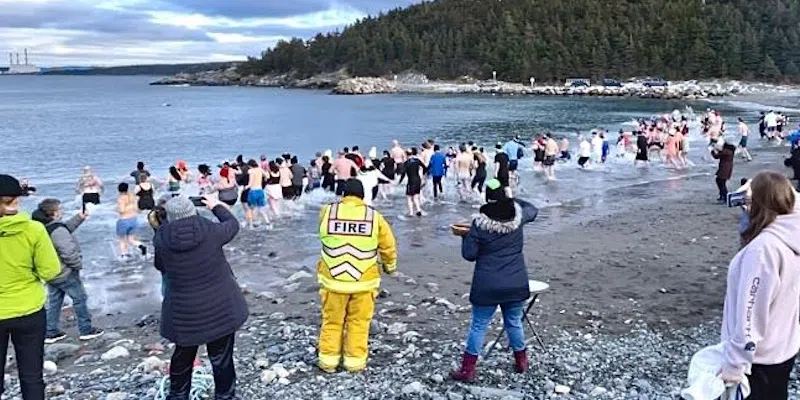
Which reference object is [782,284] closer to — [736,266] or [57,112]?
[736,266]

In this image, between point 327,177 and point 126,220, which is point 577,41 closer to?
point 327,177

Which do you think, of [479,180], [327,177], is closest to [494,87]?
[479,180]

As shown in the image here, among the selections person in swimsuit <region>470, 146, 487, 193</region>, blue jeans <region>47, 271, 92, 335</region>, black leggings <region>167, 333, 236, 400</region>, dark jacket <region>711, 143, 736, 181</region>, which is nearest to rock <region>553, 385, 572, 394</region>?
black leggings <region>167, 333, 236, 400</region>

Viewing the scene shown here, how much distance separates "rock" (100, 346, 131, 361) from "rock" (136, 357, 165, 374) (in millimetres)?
719

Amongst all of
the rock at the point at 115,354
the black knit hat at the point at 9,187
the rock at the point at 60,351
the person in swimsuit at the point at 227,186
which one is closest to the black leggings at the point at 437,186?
the person in swimsuit at the point at 227,186

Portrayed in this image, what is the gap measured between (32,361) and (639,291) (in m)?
8.08

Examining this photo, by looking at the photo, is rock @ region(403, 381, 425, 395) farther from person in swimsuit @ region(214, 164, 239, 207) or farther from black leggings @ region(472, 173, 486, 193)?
black leggings @ region(472, 173, 486, 193)

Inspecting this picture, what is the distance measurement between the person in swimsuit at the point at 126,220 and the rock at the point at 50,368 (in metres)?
6.38

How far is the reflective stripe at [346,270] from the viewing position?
6793mm

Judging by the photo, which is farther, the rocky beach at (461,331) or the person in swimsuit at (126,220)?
the person in swimsuit at (126,220)

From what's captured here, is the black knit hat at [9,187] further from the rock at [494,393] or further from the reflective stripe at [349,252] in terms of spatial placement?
the rock at [494,393]

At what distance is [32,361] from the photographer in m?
5.45

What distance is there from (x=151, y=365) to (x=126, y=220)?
24.2ft

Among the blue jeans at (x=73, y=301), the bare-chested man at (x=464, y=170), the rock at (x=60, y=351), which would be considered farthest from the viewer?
the bare-chested man at (x=464, y=170)
